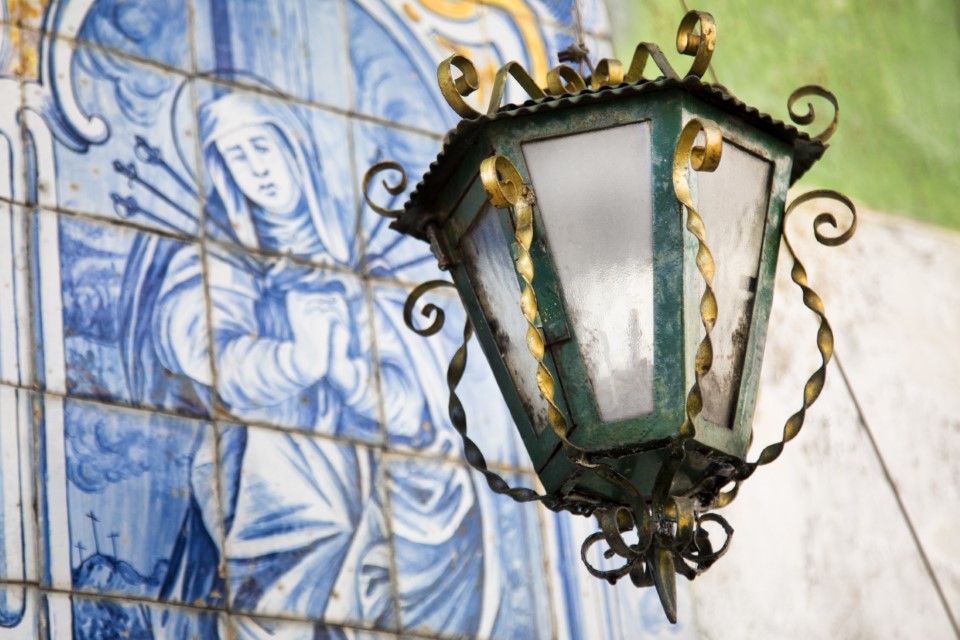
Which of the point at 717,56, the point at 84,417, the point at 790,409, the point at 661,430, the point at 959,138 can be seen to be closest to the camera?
the point at 661,430

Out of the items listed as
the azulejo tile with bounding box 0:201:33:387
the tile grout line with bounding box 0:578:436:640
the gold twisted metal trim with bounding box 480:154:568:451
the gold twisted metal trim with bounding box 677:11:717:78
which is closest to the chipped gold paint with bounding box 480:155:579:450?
the gold twisted metal trim with bounding box 480:154:568:451

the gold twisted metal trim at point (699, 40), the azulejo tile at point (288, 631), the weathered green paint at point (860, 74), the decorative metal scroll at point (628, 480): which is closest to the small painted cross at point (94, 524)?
the azulejo tile at point (288, 631)

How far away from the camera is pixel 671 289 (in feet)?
6.63

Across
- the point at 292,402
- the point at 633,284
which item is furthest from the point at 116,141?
the point at 633,284

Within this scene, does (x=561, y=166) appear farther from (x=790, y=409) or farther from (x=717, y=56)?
(x=717, y=56)

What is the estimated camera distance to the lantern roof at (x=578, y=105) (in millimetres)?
2086

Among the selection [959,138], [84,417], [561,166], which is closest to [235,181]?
[84,417]

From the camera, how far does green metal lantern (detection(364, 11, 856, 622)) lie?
2008mm

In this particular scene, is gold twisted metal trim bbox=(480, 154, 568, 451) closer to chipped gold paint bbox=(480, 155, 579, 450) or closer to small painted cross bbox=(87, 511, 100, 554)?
chipped gold paint bbox=(480, 155, 579, 450)

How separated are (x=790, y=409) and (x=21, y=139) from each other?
5.11 ft

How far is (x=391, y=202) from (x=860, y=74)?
4.49 feet

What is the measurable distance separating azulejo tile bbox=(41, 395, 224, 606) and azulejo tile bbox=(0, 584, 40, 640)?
34 millimetres

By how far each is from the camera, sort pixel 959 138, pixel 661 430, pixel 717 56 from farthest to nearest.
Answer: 1. pixel 959 138
2. pixel 717 56
3. pixel 661 430

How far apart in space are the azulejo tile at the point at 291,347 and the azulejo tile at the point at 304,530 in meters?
0.05
